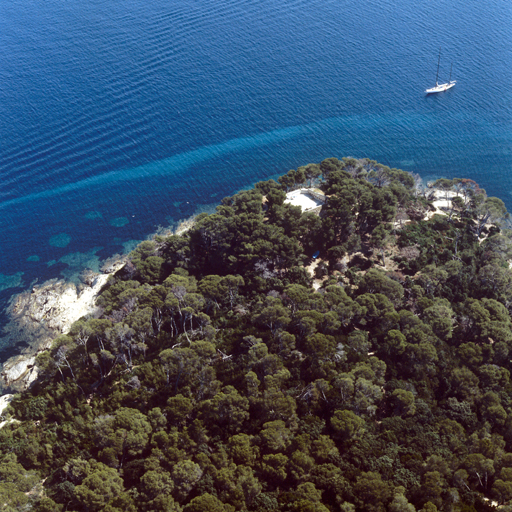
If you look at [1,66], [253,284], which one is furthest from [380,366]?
[1,66]

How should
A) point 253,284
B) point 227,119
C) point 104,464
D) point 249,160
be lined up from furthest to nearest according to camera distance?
1. point 227,119
2. point 249,160
3. point 253,284
4. point 104,464

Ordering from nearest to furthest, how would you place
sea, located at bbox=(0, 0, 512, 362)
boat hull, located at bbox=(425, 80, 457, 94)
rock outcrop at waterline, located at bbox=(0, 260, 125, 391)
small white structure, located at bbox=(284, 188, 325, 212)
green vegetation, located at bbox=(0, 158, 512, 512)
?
1. green vegetation, located at bbox=(0, 158, 512, 512)
2. rock outcrop at waterline, located at bbox=(0, 260, 125, 391)
3. small white structure, located at bbox=(284, 188, 325, 212)
4. sea, located at bbox=(0, 0, 512, 362)
5. boat hull, located at bbox=(425, 80, 457, 94)

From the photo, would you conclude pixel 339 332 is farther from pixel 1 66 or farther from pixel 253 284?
pixel 1 66

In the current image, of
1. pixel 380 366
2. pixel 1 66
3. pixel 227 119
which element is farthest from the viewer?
pixel 1 66

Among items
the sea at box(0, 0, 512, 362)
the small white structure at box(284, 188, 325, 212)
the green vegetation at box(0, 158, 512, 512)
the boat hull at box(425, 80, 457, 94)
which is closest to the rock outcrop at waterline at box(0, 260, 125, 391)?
the sea at box(0, 0, 512, 362)

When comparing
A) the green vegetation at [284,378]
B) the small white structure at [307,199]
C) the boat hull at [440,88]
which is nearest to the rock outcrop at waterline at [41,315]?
the green vegetation at [284,378]

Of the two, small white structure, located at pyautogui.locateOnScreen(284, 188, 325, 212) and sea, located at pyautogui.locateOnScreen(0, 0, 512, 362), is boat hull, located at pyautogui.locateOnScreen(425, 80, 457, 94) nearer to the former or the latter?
sea, located at pyautogui.locateOnScreen(0, 0, 512, 362)

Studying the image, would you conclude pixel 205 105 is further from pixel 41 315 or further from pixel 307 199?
pixel 41 315
